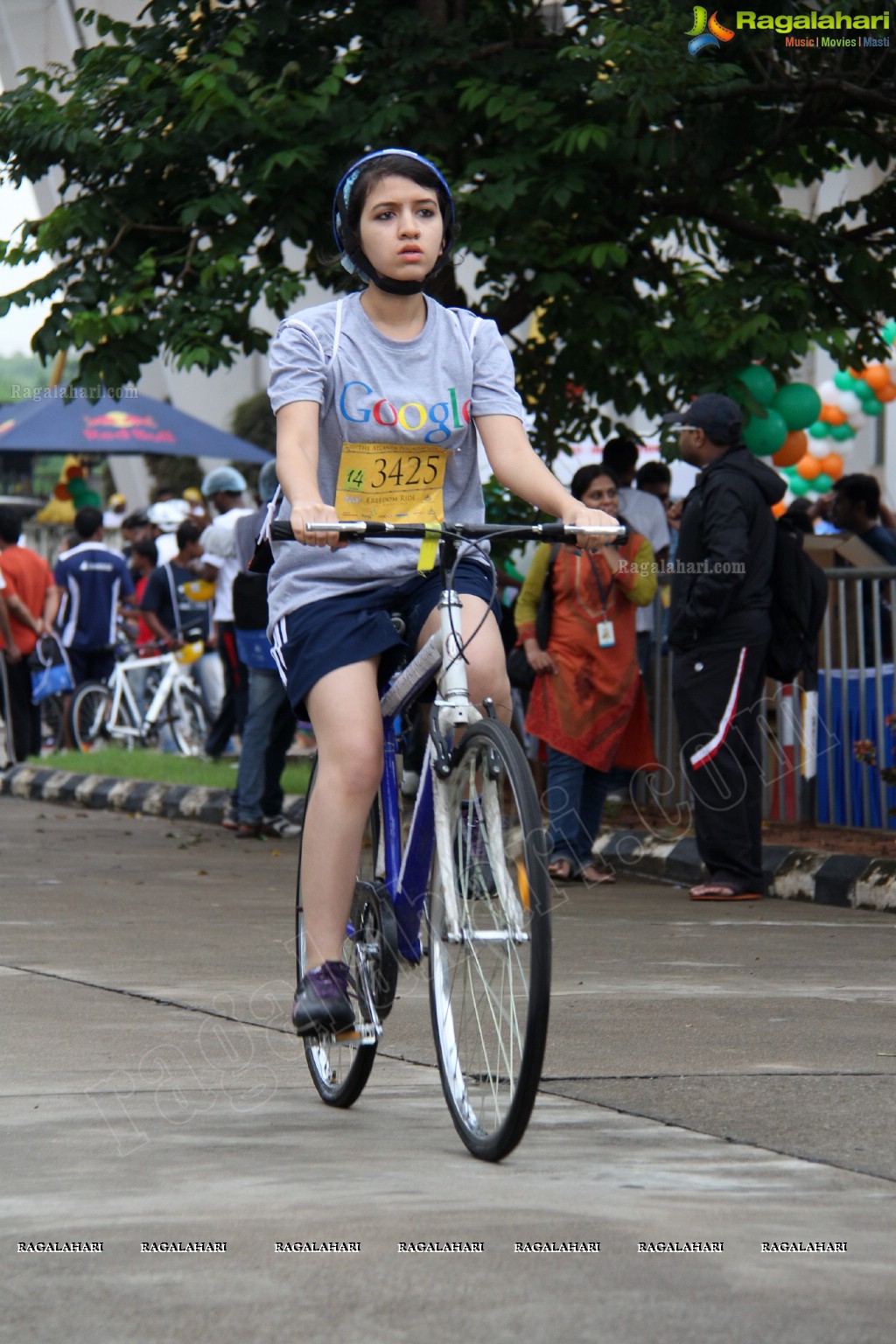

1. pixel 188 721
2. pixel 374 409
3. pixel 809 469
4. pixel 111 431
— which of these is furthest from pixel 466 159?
pixel 111 431

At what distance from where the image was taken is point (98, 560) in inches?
672

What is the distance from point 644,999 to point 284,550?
7.01 ft

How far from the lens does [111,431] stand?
21.1 m

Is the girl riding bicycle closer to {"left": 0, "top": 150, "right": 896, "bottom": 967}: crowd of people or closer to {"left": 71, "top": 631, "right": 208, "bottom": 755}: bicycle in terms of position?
{"left": 0, "top": 150, "right": 896, "bottom": 967}: crowd of people

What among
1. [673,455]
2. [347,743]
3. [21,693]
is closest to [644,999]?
[347,743]

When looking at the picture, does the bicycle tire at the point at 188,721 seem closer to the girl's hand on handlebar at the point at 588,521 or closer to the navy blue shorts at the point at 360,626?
the navy blue shorts at the point at 360,626

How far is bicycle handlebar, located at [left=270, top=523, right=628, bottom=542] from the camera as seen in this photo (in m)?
3.77

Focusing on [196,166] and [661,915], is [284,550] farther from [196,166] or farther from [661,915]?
[196,166]

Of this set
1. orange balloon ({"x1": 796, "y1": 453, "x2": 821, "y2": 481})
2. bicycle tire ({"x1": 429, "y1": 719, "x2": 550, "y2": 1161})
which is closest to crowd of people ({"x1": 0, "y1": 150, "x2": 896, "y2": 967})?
bicycle tire ({"x1": 429, "y1": 719, "x2": 550, "y2": 1161})

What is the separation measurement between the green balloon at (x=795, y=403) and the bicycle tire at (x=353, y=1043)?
24.4ft

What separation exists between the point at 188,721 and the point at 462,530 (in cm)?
1331

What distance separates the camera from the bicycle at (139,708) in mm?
16859

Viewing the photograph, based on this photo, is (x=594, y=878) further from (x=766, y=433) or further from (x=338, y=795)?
(x=338, y=795)

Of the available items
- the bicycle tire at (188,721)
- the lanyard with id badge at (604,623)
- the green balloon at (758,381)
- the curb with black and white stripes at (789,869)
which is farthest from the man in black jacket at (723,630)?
the bicycle tire at (188,721)
